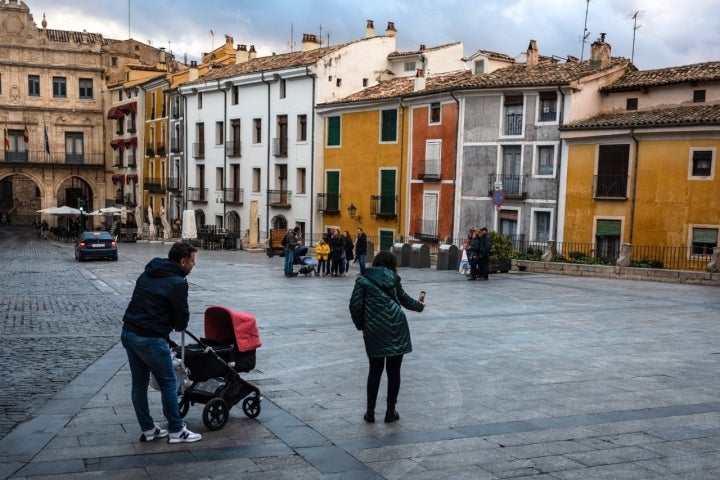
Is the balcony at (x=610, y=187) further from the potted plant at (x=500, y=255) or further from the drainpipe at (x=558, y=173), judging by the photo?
the potted plant at (x=500, y=255)

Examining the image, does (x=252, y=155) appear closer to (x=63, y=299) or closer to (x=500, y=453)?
(x=63, y=299)

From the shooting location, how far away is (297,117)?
44.8 meters

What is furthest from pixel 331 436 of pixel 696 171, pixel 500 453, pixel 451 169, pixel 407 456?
pixel 451 169

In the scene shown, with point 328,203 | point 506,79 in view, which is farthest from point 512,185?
point 328,203

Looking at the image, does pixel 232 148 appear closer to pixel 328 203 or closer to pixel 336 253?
pixel 328 203

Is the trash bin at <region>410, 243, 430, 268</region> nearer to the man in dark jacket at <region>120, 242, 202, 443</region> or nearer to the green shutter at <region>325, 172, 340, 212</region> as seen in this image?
the green shutter at <region>325, 172, 340, 212</region>

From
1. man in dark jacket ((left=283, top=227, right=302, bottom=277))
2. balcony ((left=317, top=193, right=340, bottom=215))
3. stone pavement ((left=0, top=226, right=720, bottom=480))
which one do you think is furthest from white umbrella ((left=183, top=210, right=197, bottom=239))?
stone pavement ((left=0, top=226, right=720, bottom=480))

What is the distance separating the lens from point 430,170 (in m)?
36.9

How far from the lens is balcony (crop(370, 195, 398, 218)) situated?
39.0m

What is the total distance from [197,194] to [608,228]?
106ft

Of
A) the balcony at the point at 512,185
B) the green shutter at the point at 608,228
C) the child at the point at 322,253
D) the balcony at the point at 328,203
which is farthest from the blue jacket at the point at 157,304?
the balcony at the point at 328,203

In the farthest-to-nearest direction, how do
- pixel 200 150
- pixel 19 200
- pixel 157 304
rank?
pixel 19 200
pixel 200 150
pixel 157 304

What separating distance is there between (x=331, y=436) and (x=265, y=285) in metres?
13.9

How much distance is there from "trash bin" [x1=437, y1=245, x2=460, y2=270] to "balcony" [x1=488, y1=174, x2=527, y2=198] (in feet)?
23.9
